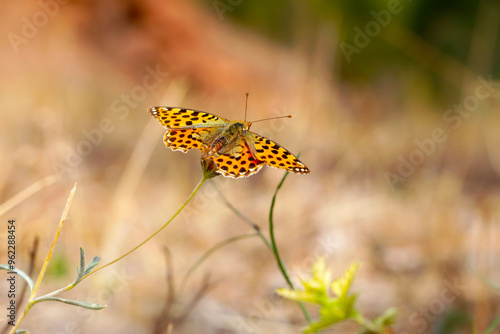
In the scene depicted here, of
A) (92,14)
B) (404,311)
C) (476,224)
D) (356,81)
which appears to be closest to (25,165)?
(404,311)

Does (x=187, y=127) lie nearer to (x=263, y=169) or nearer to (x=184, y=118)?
(x=184, y=118)

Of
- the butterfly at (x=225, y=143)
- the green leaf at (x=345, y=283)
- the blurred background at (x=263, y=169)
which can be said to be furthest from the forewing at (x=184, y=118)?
the green leaf at (x=345, y=283)

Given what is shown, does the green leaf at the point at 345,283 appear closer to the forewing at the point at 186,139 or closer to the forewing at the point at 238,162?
the forewing at the point at 238,162

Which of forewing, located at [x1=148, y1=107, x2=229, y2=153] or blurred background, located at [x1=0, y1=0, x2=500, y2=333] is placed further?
blurred background, located at [x1=0, y1=0, x2=500, y2=333]

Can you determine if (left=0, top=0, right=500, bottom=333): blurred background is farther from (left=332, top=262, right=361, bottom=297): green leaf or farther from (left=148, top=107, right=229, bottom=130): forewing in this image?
(left=148, top=107, right=229, bottom=130): forewing

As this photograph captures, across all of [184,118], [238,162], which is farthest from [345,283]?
[184,118]

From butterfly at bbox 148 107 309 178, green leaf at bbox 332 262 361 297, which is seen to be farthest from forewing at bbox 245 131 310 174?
green leaf at bbox 332 262 361 297

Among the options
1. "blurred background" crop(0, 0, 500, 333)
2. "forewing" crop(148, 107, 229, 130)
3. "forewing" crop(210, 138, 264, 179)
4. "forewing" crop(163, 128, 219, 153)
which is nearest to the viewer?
"forewing" crop(210, 138, 264, 179)

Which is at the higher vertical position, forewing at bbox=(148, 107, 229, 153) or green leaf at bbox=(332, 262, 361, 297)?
green leaf at bbox=(332, 262, 361, 297)

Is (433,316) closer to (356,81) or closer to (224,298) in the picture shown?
(224,298)
